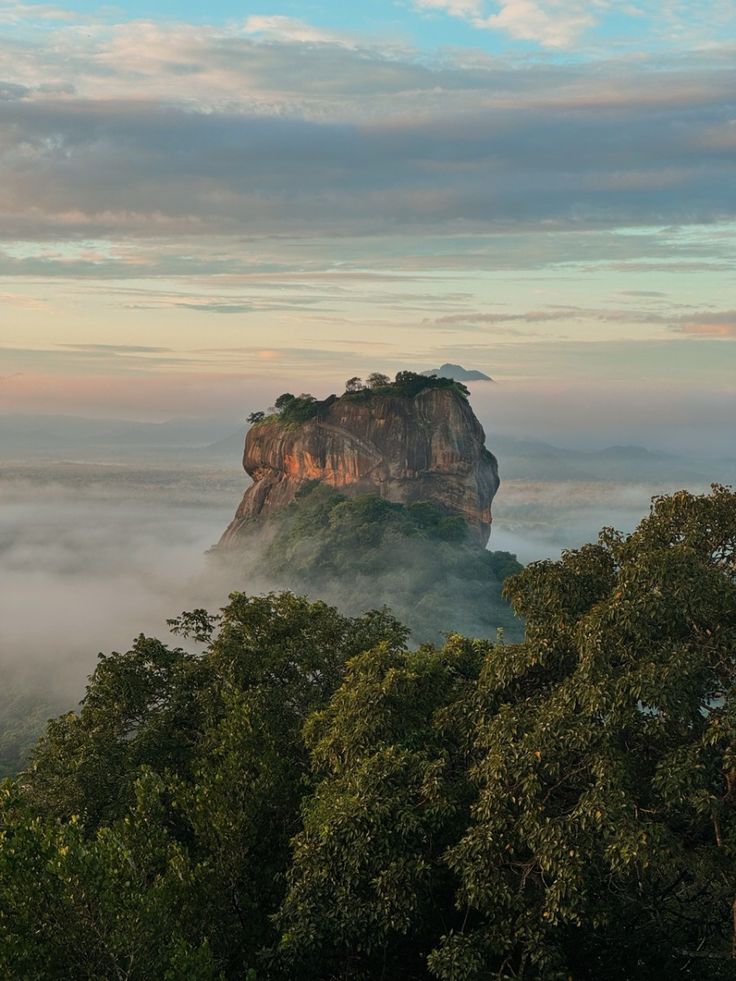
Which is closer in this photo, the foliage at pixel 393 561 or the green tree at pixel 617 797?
the green tree at pixel 617 797

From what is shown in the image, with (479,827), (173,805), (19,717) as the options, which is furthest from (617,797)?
(19,717)

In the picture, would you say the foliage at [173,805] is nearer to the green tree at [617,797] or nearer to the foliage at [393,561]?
the green tree at [617,797]

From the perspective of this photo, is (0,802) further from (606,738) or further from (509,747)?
(606,738)

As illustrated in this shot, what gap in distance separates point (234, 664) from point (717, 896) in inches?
528

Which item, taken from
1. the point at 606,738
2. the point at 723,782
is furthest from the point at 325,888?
the point at 723,782

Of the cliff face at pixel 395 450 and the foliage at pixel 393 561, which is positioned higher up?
the cliff face at pixel 395 450

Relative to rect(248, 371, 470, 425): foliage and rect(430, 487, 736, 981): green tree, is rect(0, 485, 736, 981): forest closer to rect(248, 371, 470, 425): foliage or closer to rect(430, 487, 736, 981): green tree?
rect(430, 487, 736, 981): green tree

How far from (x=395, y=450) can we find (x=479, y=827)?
400 ft

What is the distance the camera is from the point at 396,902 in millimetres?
16938

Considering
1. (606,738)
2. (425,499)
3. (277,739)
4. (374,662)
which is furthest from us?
(425,499)

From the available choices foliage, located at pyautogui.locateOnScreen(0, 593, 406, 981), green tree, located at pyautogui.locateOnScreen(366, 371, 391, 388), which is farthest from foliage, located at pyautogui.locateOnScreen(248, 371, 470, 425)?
foliage, located at pyautogui.locateOnScreen(0, 593, 406, 981)

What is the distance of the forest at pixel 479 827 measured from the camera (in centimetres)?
1473

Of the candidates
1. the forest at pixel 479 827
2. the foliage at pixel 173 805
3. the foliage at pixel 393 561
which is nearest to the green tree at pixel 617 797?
the forest at pixel 479 827

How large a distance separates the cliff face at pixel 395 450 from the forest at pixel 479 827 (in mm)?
115873
